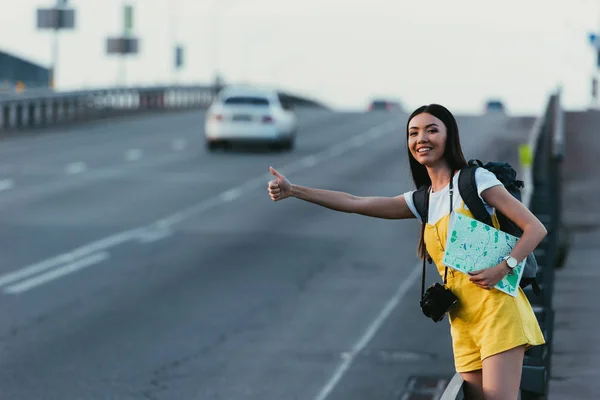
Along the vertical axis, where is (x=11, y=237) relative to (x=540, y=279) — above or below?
below

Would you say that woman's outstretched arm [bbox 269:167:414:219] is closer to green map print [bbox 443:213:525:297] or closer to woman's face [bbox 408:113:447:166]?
woman's face [bbox 408:113:447:166]

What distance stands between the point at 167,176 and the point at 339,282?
45.8 ft

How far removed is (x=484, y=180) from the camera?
6.09m

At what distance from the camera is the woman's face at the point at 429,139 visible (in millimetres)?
6281

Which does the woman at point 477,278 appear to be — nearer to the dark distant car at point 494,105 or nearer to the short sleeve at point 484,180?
the short sleeve at point 484,180

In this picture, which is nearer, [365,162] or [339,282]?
[339,282]

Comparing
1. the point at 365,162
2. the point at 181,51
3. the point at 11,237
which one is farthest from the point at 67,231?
Answer: the point at 181,51

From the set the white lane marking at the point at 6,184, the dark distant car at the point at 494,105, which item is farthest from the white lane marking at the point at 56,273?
the dark distant car at the point at 494,105

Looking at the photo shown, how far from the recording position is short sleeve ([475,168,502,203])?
238 inches

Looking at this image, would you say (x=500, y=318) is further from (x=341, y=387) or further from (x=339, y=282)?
(x=339, y=282)

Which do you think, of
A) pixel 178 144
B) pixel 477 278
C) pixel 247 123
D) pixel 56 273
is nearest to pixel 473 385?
pixel 477 278

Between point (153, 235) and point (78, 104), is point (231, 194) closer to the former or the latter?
point (153, 235)

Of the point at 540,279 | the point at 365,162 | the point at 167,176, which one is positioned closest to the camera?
the point at 540,279

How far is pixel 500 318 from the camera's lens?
239 inches
